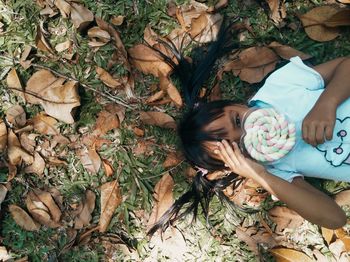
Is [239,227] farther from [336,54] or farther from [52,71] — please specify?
[52,71]

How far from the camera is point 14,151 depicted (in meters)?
2.98

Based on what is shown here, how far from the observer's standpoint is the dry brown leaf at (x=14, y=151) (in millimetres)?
2984

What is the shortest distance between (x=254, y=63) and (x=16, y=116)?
130 cm

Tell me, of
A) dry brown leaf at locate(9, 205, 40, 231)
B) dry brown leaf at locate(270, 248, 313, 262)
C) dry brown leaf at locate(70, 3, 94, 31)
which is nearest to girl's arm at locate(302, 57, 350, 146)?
dry brown leaf at locate(270, 248, 313, 262)

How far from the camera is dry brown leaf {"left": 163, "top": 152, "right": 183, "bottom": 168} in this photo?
2988 mm

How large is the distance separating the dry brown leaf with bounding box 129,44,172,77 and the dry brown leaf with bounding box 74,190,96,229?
2.40ft

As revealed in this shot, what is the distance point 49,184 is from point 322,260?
4.88 ft

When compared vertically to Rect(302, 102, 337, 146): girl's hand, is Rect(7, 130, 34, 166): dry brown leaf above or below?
below

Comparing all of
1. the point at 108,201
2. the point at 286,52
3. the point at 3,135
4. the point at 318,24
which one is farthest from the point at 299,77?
the point at 3,135

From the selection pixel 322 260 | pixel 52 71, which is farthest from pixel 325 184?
pixel 52 71

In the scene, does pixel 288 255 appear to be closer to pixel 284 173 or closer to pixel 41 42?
pixel 284 173

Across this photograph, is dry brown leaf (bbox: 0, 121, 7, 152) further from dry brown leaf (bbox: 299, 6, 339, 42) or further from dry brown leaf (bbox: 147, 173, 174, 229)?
dry brown leaf (bbox: 299, 6, 339, 42)

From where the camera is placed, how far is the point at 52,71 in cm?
303

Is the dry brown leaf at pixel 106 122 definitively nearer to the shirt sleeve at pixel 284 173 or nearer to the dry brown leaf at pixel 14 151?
the dry brown leaf at pixel 14 151
